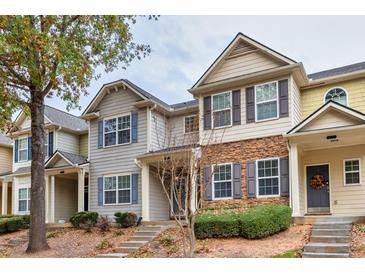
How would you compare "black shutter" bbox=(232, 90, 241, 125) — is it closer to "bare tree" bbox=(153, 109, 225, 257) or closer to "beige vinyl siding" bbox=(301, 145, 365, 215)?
"bare tree" bbox=(153, 109, 225, 257)

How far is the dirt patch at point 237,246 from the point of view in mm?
9938

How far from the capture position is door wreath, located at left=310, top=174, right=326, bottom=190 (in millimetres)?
13745

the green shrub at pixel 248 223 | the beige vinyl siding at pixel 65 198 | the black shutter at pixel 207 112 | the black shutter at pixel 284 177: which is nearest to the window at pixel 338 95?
the black shutter at pixel 284 177

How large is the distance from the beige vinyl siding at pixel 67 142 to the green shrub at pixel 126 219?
234 inches

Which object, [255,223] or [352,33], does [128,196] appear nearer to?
[255,223]

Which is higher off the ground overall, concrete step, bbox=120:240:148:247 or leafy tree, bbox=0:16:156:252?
leafy tree, bbox=0:16:156:252

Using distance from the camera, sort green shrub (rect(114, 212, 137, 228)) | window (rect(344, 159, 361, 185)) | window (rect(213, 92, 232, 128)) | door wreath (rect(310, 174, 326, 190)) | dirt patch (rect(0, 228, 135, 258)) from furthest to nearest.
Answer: green shrub (rect(114, 212, 137, 228)), window (rect(213, 92, 232, 128)), door wreath (rect(310, 174, 326, 190)), window (rect(344, 159, 361, 185)), dirt patch (rect(0, 228, 135, 258))

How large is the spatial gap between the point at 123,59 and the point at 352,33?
7613 mm

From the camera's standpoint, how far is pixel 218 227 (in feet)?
37.9

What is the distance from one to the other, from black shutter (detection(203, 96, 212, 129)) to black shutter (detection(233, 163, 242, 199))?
5.82ft

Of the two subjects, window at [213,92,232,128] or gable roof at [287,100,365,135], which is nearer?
gable roof at [287,100,365,135]

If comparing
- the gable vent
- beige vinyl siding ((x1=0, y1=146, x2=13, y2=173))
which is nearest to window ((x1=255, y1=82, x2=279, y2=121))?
the gable vent

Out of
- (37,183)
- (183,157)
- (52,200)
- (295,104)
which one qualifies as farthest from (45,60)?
(52,200)

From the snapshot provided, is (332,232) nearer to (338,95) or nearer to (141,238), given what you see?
(338,95)
